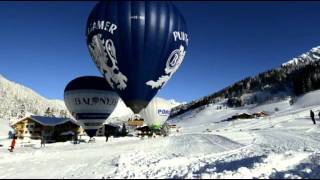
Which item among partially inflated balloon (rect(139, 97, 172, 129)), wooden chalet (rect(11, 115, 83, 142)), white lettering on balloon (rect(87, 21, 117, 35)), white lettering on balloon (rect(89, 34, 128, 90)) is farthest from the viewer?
wooden chalet (rect(11, 115, 83, 142))

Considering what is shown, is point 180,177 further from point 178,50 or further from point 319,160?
point 178,50

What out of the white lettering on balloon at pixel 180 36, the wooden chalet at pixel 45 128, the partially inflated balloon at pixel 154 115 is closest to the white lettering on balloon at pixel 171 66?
the white lettering on balloon at pixel 180 36

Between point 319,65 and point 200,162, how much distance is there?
194 metres

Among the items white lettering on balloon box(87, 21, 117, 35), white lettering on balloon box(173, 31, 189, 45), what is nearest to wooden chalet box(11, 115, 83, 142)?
white lettering on balloon box(87, 21, 117, 35)

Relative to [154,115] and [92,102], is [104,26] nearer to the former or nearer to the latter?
[92,102]

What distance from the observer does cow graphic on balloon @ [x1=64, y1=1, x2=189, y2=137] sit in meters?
30.4

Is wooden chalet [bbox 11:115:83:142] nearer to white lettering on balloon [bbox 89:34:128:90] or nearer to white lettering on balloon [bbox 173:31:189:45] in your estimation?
white lettering on balloon [bbox 89:34:128:90]

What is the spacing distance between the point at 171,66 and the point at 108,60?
524cm

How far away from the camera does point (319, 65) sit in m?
194

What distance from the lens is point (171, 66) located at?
32812 millimetres

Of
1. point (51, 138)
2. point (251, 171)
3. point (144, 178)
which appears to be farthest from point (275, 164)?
point (51, 138)

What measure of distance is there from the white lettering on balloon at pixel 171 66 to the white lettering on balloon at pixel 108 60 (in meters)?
2.29

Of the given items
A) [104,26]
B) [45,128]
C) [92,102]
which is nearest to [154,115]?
[92,102]

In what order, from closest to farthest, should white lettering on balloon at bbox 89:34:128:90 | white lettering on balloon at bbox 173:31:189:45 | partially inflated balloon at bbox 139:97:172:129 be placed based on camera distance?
white lettering on balloon at bbox 89:34:128:90 < white lettering on balloon at bbox 173:31:189:45 < partially inflated balloon at bbox 139:97:172:129
